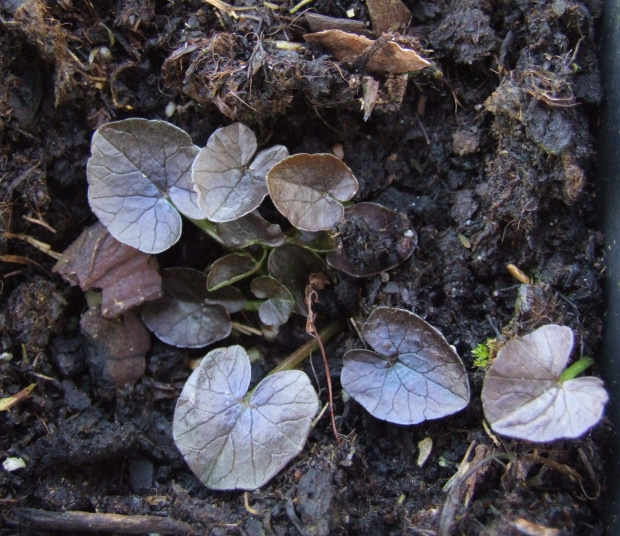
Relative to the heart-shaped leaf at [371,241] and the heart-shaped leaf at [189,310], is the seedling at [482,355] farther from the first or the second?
the heart-shaped leaf at [189,310]

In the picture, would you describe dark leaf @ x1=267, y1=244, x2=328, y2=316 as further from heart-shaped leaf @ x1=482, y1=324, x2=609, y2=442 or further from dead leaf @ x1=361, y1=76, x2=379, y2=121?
heart-shaped leaf @ x1=482, y1=324, x2=609, y2=442

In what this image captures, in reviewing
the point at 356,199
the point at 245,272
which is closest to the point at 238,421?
the point at 245,272

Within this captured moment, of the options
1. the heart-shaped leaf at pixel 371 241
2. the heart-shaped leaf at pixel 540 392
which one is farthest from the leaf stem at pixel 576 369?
the heart-shaped leaf at pixel 371 241

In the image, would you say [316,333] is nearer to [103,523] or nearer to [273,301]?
[273,301]

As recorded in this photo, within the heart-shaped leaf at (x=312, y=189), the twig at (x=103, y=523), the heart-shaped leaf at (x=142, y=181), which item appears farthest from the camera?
the heart-shaped leaf at (x=142, y=181)

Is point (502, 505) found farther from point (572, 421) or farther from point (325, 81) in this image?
point (325, 81)
